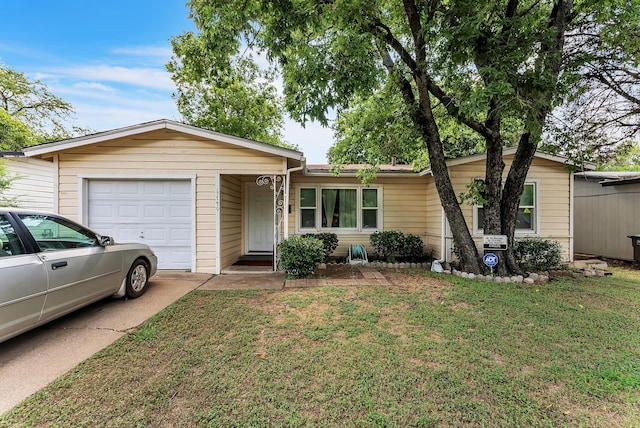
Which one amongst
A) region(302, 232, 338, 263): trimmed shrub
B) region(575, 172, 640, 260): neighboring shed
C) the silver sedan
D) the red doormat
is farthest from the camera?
region(575, 172, 640, 260): neighboring shed

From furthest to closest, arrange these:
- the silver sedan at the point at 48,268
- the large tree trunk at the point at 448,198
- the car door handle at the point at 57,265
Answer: the large tree trunk at the point at 448,198
the car door handle at the point at 57,265
the silver sedan at the point at 48,268

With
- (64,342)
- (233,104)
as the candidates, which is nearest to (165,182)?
(64,342)

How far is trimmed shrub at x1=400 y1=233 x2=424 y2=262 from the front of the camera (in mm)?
8367

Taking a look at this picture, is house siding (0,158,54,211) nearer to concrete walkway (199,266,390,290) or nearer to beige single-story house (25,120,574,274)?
beige single-story house (25,120,574,274)

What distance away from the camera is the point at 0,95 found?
1736 cm

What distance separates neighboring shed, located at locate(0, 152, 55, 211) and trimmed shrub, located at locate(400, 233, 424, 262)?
1074 cm

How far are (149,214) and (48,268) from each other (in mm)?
3712

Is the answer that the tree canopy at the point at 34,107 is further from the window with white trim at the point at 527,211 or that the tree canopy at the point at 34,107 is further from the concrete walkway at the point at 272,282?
the window with white trim at the point at 527,211

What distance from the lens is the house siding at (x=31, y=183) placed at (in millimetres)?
8266

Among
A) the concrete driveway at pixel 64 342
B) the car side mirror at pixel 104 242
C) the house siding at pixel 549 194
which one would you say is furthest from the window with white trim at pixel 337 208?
the car side mirror at pixel 104 242

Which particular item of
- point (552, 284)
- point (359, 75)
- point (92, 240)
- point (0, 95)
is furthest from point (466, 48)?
point (0, 95)

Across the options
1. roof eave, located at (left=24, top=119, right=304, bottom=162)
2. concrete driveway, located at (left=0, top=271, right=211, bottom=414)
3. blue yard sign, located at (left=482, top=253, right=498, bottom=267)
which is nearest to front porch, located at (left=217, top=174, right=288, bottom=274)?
roof eave, located at (left=24, top=119, right=304, bottom=162)

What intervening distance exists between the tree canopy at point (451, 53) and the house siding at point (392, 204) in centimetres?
238

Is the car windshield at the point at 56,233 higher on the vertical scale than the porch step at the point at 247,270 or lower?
higher
